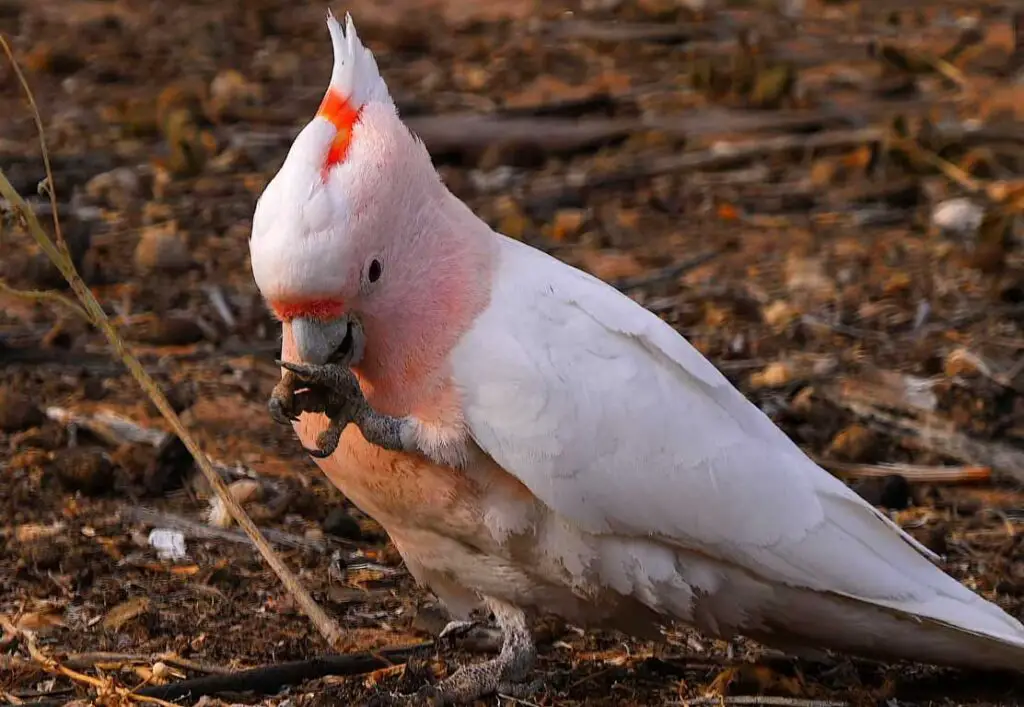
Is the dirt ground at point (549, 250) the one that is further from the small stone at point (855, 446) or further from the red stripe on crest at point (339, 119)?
the red stripe on crest at point (339, 119)

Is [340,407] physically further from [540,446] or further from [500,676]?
[500,676]

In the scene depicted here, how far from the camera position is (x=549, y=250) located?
6117 mm

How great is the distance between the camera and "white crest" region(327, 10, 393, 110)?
2.96 meters

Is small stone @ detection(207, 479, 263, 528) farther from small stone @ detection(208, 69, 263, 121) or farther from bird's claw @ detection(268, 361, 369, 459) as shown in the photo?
small stone @ detection(208, 69, 263, 121)

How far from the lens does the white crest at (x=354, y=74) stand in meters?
2.96

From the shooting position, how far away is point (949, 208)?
6.25 m

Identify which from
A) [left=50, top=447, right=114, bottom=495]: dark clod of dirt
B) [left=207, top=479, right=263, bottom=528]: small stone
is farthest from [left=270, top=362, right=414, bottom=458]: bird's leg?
[left=50, top=447, right=114, bottom=495]: dark clod of dirt

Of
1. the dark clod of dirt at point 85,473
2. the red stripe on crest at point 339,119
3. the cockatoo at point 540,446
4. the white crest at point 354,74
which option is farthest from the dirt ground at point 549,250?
the white crest at point 354,74

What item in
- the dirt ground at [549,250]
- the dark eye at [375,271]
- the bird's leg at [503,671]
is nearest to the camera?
the dark eye at [375,271]

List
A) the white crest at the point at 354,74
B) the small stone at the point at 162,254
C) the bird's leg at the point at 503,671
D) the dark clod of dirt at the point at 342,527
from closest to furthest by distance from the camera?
the white crest at the point at 354,74
the bird's leg at the point at 503,671
the dark clod of dirt at the point at 342,527
the small stone at the point at 162,254

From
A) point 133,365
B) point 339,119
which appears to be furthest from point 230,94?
point 339,119

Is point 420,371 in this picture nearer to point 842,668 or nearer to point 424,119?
point 842,668

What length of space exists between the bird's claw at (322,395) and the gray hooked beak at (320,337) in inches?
0.9

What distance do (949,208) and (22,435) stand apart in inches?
146
